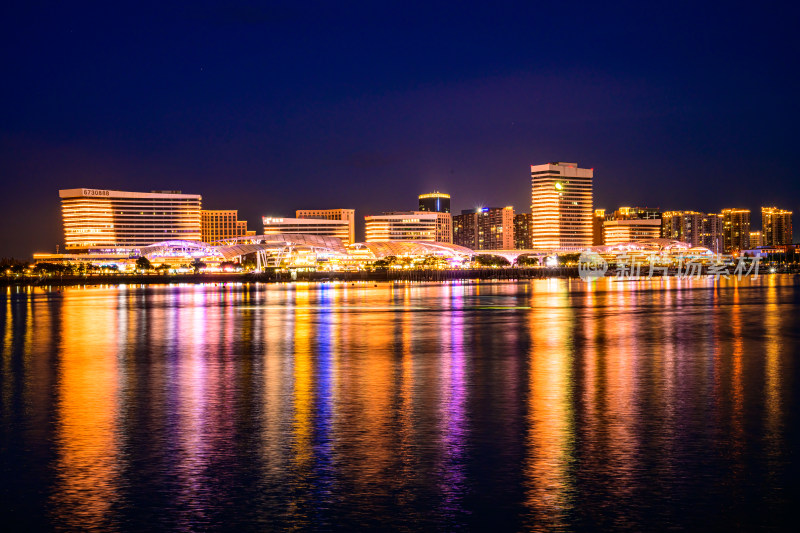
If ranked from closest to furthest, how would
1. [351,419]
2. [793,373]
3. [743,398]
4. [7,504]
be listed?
[7,504] → [351,419] → [743,398] → [793,373]

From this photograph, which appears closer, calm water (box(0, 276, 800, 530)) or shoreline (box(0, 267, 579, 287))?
calm water (box(0, 276, 800, 530))

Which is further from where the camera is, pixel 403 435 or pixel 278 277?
pixel 278 277

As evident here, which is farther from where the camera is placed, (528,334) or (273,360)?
(528,334)

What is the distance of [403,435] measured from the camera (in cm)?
1471

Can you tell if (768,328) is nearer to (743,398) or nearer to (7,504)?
(743,398)

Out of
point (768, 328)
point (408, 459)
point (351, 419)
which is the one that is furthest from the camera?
point (768, 328)

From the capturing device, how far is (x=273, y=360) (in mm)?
27141

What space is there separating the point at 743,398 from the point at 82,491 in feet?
47.6

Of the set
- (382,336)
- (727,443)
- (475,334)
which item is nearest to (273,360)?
(382,336)

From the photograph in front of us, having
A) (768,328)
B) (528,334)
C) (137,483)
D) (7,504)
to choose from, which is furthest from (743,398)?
(768,328)

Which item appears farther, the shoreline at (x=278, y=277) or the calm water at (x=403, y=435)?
the shoreline at (x=278, y=277)

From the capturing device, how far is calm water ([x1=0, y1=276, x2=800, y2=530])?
1044 cm

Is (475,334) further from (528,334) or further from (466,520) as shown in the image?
(466,520)

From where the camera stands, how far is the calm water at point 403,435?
10.4 metres
